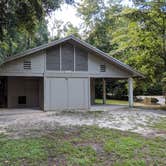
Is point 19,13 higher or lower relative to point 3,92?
higher

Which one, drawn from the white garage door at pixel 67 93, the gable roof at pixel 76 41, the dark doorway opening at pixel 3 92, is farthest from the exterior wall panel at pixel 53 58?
the dark doorway opening at pixel 3 92

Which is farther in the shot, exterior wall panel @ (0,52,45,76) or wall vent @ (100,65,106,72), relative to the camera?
wall vent @ (100,65,106,72)

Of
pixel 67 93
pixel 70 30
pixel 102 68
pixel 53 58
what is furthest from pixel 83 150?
pixel 70 30

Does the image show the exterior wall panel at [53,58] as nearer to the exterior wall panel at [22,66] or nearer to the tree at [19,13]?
the exterior wall panel at [22,66]

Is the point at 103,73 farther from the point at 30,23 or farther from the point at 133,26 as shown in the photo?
the point at 30,23

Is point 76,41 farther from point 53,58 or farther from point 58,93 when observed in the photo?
point 58,93

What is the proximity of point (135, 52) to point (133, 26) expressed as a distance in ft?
6.37

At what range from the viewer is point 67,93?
1452 centimetres

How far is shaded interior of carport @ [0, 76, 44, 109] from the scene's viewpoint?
1589cm

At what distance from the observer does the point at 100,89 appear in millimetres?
28984

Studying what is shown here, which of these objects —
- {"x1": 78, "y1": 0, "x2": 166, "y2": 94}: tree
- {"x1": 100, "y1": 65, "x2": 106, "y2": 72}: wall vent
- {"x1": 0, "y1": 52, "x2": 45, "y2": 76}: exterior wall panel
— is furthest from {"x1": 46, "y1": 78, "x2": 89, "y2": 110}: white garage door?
{"x1": 78, "y1": 0, "x2": 166, "y2": 94}: tree

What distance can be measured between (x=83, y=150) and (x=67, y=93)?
8.98 metres

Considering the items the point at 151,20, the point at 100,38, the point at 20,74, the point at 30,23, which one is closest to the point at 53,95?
the point at 20,74

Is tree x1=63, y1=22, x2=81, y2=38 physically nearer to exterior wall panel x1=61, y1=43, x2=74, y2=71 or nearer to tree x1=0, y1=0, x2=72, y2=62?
exterior wall panel x1=61, y1=43, x2=74, y2=71
